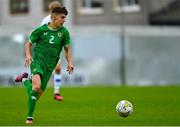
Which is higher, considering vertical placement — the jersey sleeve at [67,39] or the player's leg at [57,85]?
the jersey sleeve at [67,39]

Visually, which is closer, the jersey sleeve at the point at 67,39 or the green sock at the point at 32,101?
the green sock at the point at 32,101

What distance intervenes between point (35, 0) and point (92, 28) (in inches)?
806

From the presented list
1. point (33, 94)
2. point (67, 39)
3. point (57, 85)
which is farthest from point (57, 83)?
point (33, 94)

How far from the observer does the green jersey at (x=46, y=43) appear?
16062mm

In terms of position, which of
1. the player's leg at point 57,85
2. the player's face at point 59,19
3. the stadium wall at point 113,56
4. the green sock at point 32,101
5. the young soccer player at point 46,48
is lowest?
the stadium wall at point 113,56

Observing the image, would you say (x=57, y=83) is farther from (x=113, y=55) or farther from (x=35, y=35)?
(x=113, y=55)

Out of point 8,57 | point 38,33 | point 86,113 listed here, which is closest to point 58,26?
point 38,33

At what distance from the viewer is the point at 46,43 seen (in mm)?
16141

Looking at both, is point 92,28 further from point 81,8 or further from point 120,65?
point 81,8

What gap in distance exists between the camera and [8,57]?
139ft

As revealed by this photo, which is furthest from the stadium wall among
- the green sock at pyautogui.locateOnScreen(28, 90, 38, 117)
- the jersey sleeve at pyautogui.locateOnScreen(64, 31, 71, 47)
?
the green sock at pyautogui.locateOnScreen(28, 90, 38, 117)

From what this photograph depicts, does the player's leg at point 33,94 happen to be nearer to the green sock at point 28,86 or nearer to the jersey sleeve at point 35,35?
the green sock at point 28,86

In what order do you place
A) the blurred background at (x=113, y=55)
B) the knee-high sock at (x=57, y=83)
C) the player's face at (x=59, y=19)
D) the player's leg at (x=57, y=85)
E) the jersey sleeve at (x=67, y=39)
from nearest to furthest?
the player's face at (x=59, y=19), the jersey sleeve at (x=67, y=39), the player's leg at (x=57, y=85), the knee-high sock at (x=57, y=83), the blurred background at (x=113, y=55)

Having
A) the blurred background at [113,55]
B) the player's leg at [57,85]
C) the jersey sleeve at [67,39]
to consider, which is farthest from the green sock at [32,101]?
the blurred background at [113,55]
